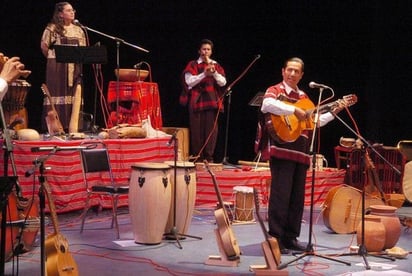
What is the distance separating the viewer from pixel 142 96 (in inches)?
373

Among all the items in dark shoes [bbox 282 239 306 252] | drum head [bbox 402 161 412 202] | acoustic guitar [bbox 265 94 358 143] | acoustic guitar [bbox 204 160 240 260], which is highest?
acoustic guitar [bbox 265 94 358 143]

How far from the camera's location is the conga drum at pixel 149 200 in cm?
664

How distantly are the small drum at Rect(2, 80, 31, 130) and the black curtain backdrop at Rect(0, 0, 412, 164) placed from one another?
212 cm

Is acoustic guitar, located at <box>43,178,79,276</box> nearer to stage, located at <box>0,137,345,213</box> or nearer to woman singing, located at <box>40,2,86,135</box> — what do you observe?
stage, located at <box>0,137,345,213</box>

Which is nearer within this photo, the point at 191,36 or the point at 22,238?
the point at 22,238

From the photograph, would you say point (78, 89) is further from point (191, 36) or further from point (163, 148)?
point (191, 36)

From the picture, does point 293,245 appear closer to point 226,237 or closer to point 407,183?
point 226,237

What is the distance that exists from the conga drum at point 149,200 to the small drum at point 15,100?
1659 millimetres

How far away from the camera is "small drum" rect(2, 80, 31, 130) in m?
7.46

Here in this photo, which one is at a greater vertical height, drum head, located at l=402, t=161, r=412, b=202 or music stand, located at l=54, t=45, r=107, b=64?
music stand, located at l=54, t=45, r=107, b=64

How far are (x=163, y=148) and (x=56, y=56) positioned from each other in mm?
1759

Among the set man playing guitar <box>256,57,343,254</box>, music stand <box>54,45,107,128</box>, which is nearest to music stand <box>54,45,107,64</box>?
music stand <box>54,45,107,128</box>

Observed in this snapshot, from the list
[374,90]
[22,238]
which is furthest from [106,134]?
[374,90]

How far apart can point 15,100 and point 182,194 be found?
6.92 feet
